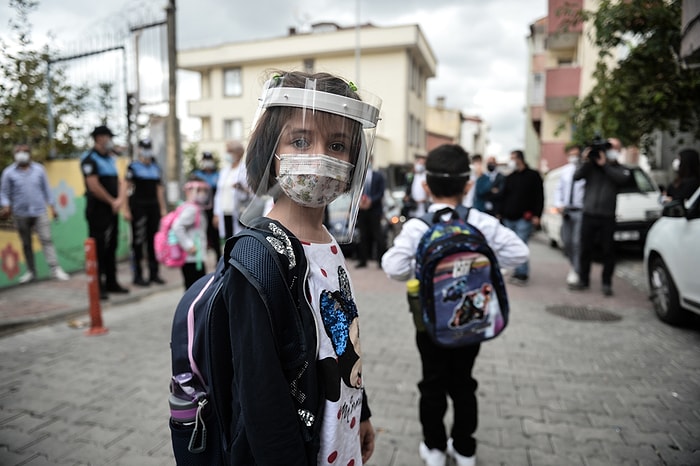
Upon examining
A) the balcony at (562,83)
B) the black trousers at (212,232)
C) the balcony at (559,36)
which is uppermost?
the balcony at (559,36)

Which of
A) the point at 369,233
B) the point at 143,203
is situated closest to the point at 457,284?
the point at 143,203

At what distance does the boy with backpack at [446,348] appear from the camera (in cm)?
258

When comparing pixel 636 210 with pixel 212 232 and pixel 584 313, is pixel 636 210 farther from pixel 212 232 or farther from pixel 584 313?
pixel 212 232

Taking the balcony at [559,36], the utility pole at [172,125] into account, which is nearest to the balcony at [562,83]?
the balcony at [559,36]

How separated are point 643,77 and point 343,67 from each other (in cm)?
2256

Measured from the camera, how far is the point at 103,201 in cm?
652

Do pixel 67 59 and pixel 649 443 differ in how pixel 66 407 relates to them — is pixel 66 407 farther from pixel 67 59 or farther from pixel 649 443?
pixel 67 59

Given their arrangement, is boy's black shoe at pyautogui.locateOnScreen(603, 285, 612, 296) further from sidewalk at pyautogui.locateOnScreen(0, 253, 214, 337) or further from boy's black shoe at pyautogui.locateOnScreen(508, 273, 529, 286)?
sidewalk at pyautogui.locateOnScreen(0, 253, 214, 337)

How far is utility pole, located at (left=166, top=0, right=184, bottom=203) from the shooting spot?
8674mm

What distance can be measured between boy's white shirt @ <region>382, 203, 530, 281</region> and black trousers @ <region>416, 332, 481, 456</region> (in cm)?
38

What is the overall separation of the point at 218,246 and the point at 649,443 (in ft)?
19.1

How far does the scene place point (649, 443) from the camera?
9.53 feet

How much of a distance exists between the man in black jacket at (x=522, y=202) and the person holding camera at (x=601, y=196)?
3.01ft

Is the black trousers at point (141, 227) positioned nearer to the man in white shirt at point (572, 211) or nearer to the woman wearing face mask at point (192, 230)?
the woman wearing face mask at point (192, 230)
